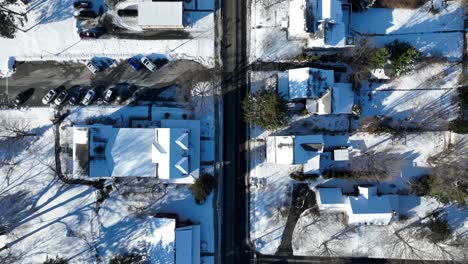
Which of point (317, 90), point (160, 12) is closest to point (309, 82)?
point (317, 90)

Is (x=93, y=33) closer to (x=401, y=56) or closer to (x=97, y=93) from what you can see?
(x=97, y=93)

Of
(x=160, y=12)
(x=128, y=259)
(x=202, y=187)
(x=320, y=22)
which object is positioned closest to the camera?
(x=320, y=22)

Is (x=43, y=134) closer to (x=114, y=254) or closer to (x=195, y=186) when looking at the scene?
(x=114, y=254)

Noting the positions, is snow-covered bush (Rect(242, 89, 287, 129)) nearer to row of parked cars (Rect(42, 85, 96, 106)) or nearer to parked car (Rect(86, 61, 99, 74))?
parked car (Rect(86, 61, 99, 74))

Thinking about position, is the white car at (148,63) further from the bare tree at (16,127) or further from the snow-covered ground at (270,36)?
the bare tree at (16,127)

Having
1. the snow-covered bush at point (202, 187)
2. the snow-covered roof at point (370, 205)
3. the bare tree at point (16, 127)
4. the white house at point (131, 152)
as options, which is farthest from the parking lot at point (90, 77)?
the snow-covered roof at point (370, 205)

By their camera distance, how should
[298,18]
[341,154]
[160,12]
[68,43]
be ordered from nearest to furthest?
1. [298,18]
2. [160,12]
3. [341,154]
4. [68,43]
